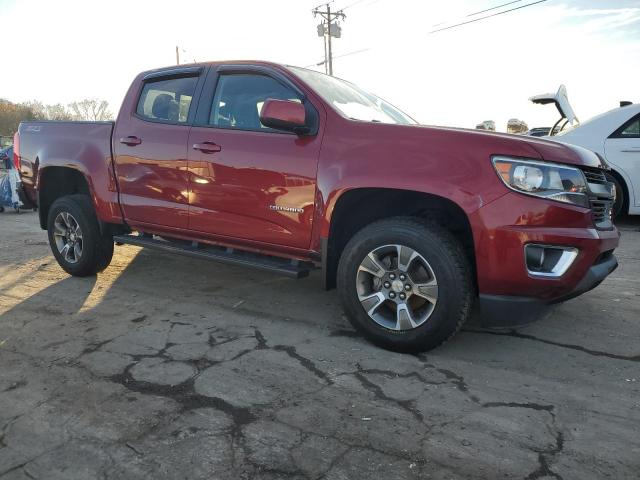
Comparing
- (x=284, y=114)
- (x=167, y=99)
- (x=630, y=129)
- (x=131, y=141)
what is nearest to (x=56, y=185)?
(x=131, y=141)

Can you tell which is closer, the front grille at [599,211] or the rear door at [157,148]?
the front grille at [599,211]

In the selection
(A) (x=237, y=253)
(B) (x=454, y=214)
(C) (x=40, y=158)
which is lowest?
(A) (x=237, y=253)

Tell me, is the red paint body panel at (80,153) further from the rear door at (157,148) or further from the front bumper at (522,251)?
the front bumper at (522,251)

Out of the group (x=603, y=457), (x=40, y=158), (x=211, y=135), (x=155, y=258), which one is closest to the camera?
(x=603, y=457)

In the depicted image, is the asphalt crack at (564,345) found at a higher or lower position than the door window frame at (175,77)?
lower

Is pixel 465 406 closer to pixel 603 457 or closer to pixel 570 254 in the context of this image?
pixel 603 457

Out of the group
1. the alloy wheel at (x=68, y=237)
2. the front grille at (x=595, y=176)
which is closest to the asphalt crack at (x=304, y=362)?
the front grille at (x=595, y=176)

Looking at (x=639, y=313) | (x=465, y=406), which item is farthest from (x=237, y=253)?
(x=639, y=313)

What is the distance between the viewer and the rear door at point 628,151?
6973mm

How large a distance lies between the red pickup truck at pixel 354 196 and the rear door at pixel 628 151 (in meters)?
4.23

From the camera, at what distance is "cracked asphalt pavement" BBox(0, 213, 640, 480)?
213cm

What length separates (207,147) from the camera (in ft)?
12.7

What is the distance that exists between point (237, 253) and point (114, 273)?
1.98 meters

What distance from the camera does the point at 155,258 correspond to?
6.02 m
